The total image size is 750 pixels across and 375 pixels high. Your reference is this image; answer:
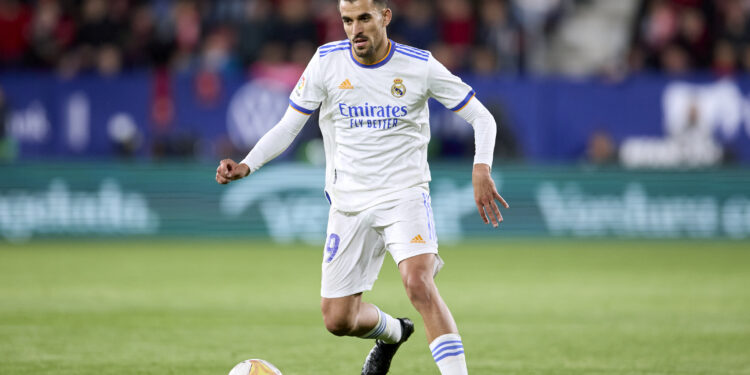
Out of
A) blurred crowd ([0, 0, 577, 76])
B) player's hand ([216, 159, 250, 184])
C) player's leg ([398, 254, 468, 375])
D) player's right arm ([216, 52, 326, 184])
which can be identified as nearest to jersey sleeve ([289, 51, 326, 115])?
player's right arm ([216, 52, 326, 184])

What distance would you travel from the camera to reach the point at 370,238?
6.34 m

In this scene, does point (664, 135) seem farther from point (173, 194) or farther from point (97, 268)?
point (97, 268)

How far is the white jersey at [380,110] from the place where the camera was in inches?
244

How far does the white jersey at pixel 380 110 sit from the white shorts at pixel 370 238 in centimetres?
7

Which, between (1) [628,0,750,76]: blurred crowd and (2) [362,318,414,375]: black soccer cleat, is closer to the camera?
(2) [362,318,414,375]: black soccer cleat

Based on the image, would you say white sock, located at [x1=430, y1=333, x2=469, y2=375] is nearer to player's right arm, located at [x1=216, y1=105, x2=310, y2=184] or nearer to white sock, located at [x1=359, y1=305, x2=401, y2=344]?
white sock, located at [x1=359, y1=305, x2=401, y2=344]

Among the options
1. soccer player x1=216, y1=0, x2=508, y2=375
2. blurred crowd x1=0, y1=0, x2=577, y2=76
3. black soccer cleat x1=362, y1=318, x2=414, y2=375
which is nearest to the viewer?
soccer player x1=216, y1=0, x2=508, y2=375

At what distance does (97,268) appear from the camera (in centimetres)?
1348

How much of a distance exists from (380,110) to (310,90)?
1.49 feet

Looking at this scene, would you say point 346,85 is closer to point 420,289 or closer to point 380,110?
point 380,110

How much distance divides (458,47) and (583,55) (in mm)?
3361

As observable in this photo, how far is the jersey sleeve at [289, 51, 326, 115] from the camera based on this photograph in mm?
6324

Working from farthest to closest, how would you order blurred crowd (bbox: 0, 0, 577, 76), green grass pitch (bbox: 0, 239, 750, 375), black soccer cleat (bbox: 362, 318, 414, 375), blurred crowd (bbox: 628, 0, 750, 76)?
blurred crowd (bbox: 628, 0, 750, 76), blurred crowd (bbox: 0, 0, 577, 76), green grass pitch (bbox: 0, 239, 750, 375), black soccer cleat (bbox: 362, 318, 414, 375)

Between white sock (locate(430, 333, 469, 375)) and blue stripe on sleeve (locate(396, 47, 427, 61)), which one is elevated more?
blue stripe on sleeve (locate(396, 47, 427, 61))
